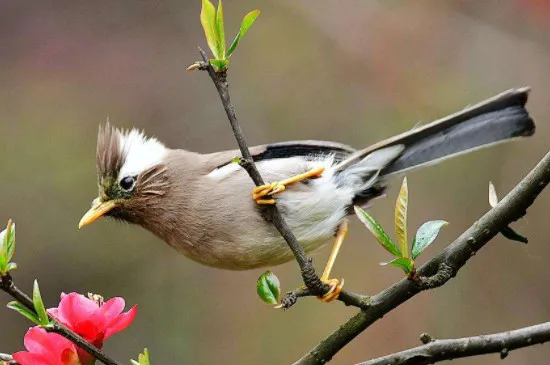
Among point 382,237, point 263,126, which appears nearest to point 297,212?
point 382,237

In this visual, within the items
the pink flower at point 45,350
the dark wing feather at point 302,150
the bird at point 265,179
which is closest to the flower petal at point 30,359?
the pink flower at point 45,350

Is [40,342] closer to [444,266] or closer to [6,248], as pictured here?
[6,248]

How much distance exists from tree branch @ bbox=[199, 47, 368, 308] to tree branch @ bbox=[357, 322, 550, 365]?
0.72 feet

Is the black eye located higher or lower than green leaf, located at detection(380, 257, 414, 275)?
higher

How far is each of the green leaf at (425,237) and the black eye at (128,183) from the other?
5.01 ft

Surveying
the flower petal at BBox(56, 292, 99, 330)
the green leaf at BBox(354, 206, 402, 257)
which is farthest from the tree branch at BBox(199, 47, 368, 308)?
the flower petal at BBox(56, 292, 99, 330)

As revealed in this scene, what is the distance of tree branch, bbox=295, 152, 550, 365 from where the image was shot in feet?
8.20

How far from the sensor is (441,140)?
11.0 ft

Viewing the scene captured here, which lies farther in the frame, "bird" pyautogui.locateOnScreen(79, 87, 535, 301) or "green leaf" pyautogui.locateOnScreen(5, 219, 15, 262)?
"bird" pyautogui.locateOnScreen(79, 87, 535, 301)

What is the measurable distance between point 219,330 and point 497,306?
6.51 feet

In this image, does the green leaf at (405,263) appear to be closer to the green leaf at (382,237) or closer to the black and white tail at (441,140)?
the green leaf at (382,237)

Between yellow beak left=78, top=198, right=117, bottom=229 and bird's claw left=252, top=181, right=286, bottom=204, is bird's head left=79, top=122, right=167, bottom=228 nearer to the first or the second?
yellow beak left=78, top=198, right=117, bottom=229

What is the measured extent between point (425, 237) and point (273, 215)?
A: 459 mm

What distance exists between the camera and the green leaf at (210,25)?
2.43 m
